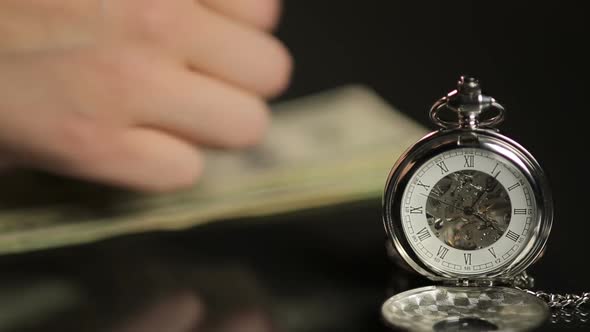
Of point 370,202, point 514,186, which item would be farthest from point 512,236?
point 370,202

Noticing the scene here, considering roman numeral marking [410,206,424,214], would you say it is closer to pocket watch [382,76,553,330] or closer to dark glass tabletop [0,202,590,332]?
pocket watch [382,76,553,330]

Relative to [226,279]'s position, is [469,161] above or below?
above

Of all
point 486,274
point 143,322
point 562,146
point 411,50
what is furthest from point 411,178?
point 411,50

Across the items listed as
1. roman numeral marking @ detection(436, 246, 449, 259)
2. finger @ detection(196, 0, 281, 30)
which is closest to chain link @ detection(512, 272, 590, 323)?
roman numeral marking @ detection(436, 246, 449, 259)

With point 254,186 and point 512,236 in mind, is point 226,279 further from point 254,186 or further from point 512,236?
point 512,236

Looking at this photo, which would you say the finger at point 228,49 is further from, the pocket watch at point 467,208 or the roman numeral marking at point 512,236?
the roman numeral marking at point 512,236

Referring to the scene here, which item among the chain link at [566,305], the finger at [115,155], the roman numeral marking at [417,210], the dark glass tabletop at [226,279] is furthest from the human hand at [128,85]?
the chain link at [566,305]

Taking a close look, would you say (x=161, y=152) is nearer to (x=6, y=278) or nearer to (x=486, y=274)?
(x=6, y=278)
